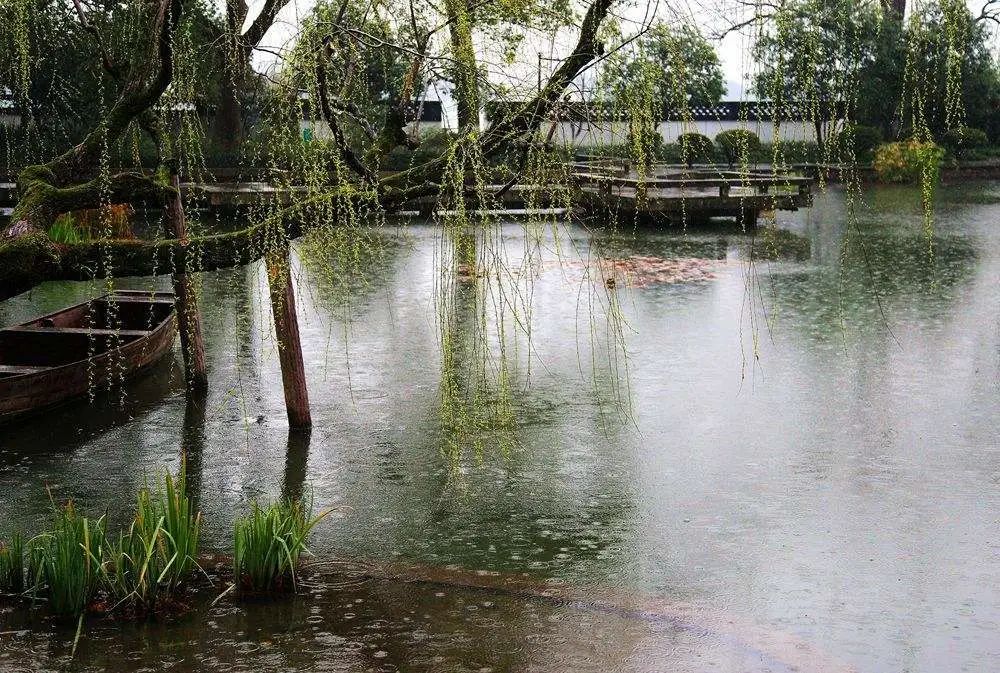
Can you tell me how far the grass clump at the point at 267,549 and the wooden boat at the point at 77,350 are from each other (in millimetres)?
2208

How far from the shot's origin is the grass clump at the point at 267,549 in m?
4.50

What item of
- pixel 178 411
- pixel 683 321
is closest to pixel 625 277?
pixel 683 321

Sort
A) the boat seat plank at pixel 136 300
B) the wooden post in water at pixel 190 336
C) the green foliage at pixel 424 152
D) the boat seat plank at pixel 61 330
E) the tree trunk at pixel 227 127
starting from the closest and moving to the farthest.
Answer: the wooden post in water at pixel 190 336 → the boat seat plank at pixel 61 330 → the boat seat plank at pixel 136 300 → the green foliage at pixel 424 152 → the tree trunk at pixel 227 127

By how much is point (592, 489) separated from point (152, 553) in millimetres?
2307

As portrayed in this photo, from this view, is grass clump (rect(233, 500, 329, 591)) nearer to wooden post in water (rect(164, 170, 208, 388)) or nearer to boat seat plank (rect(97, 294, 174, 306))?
wooden post in water (rect(164, 170, 208, 388))

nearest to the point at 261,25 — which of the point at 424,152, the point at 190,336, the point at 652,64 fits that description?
the point at 190,336

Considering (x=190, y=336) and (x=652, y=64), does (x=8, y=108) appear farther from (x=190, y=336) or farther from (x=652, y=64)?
(x=652, y=64)

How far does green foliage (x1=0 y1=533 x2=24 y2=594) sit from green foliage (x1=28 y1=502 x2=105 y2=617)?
0.17 m

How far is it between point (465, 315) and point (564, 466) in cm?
431

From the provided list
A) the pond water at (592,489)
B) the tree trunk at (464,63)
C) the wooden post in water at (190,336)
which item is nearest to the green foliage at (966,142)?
the pond water at (592,489)

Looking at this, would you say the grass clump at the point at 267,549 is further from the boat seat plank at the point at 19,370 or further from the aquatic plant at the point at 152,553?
the boat seat plank at the point at 19,370

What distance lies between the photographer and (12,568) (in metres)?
4.52

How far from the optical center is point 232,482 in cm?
601

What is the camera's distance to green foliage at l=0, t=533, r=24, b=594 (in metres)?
4.51
